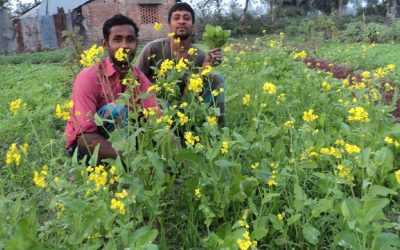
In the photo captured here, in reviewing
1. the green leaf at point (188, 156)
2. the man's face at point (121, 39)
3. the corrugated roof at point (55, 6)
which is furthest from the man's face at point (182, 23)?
the corrugated roof at point (55, 6)

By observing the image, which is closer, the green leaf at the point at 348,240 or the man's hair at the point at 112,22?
the green leaf at the point at 348,240

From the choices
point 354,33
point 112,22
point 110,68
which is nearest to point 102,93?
point 110,68

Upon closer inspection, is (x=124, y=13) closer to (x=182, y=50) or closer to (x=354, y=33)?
(x=354, y=33)

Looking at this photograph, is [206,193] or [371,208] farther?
[206,193]

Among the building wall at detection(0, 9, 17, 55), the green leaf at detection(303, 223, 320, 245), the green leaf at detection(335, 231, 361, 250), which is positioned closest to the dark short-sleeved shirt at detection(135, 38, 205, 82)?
the green leaf at detection(303, 223, 320, 245)

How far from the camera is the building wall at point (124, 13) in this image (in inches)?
→ 856

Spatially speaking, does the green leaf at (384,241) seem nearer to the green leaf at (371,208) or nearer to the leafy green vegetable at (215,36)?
the green leaf at (371,208)

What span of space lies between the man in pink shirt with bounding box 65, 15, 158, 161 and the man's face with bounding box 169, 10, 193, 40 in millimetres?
402

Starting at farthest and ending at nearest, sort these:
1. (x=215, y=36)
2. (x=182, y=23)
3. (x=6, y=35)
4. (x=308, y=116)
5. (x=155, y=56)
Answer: (x=6, y=35) → (x=155, y=56) → (x=182, y=23) → (x=215, y=36) → (x=308, y=116)

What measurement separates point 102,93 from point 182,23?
938 mm

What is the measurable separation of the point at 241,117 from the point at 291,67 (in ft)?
7.06

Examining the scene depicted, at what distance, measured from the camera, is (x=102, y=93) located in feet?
8.53

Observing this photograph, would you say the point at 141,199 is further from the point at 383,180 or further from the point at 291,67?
the point at 291,67

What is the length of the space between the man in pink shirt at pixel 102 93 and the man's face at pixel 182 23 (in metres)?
0.40
